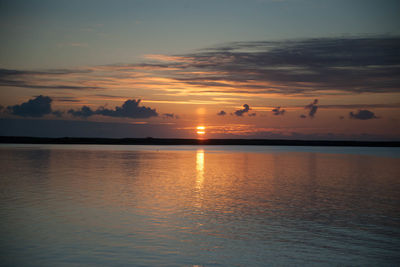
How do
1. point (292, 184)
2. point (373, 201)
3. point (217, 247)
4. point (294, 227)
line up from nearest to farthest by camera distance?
point (217, 247) < point (294, 227) < point (373, 201) < point (292, 184)

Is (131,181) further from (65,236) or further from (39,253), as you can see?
(39,253)

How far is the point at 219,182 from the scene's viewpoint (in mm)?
33281

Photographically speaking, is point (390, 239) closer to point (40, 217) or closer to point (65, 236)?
point (65, 236)

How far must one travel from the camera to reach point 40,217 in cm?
1800

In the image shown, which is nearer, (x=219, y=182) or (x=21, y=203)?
(x=21, y=203)

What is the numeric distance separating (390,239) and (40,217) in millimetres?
14732

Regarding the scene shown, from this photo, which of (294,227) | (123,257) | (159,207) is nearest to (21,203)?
(159,207)

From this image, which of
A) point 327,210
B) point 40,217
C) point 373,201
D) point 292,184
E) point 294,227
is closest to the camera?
point 294,227

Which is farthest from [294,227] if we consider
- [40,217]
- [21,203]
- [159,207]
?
[21,203]

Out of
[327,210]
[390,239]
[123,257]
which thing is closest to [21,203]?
[123,257]

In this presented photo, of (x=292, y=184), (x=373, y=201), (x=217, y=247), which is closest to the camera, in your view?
(x=217, y=247)

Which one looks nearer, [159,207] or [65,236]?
[65,236]

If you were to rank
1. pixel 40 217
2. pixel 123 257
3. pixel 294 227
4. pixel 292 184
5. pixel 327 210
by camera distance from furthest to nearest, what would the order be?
pixel 292 184, pixel 327 210, pixel 40 217, pixel 294 227, pixel 123 257

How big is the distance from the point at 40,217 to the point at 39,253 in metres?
5.75
